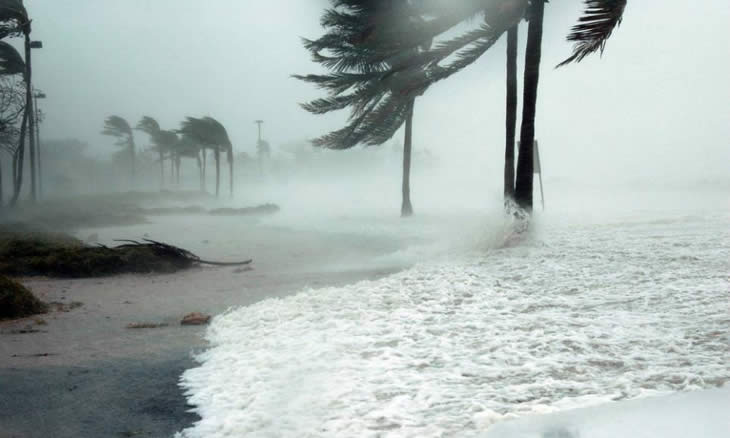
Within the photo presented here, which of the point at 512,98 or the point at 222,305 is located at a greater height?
the point at 512,98

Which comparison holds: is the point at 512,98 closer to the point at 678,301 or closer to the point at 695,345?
the point at 678,301

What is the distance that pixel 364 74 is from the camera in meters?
16.1

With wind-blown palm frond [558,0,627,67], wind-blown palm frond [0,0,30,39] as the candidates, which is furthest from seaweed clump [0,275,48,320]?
wind-blown palm frond [0,0,30,39]

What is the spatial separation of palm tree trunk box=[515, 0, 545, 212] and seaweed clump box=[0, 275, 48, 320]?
26.4 ft

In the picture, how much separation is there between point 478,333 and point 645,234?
701cm

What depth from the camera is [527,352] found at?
3504 mm

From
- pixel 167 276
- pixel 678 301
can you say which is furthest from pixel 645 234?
pixel 167 276

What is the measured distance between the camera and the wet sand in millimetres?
2877

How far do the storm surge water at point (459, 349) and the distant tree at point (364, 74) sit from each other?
6.96 meters

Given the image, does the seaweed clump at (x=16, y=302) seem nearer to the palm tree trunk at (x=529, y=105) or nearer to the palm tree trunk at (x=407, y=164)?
the palm tree trunk at (x=529, y=105)

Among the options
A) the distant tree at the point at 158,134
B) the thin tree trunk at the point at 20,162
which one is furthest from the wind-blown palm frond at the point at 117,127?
the thin tree trunk at the point at 20,162

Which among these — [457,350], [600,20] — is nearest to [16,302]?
[457,350]

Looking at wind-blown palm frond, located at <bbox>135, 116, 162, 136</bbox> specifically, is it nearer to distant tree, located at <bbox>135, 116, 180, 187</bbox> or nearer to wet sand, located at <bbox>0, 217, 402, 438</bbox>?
distant tree, located at <bbox>135, 116, 180, 187</bbox>

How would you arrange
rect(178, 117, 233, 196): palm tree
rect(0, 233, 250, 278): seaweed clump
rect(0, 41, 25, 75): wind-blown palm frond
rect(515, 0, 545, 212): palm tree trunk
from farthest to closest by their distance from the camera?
1. rect(178, 117, 233, 196): palm tree
2. rect(0, 41, 25, 75): wind-blown palm frond
3. rect(515, 0, 545, 212): palm tree trunk
4. rect(0, 233, 250, 278): seaweed clump
